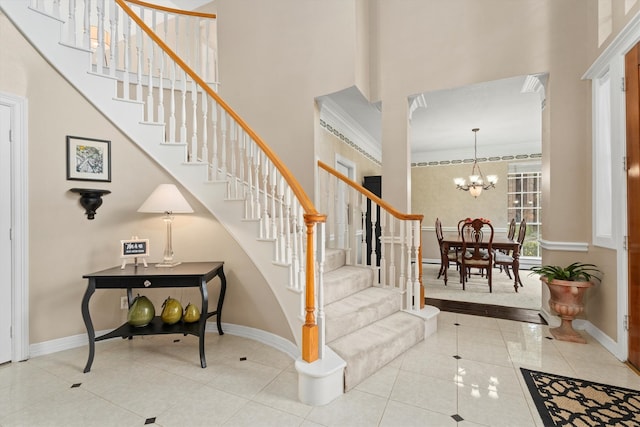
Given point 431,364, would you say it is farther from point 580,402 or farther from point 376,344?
point 580,402

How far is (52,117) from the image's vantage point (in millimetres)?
2551

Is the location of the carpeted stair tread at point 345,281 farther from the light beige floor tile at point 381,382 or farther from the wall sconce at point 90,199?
the wall sconce at point 90,199

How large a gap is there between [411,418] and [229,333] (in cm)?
192

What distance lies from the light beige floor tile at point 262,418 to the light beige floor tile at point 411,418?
511 millimetres

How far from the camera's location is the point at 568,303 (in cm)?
275

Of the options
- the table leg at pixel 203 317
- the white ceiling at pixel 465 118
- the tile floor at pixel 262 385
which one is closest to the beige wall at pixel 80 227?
the tile floor at pixel 262 385

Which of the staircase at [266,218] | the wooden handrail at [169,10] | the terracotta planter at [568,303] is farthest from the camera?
the wooden handrail at [169,10]

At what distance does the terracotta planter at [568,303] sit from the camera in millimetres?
2711

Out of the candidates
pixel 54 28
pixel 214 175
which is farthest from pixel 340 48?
pixel 54 28

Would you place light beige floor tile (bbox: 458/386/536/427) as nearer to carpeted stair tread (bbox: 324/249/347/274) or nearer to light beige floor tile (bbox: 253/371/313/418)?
light beige floor tile (bbox: 253/371/313/418)

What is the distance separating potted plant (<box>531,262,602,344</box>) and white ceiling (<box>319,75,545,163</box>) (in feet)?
6.91

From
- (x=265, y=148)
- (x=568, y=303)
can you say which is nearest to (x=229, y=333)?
(x=265, y=148)

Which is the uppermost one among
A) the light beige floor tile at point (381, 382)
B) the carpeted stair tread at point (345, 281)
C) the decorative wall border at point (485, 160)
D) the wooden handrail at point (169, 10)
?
the wooden handrail at point (169, 10)

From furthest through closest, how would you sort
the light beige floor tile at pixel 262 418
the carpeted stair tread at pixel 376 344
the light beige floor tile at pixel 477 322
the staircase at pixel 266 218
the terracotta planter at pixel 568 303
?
1. the light beige floor tile at pixel 477 322
2. the terracotta planter at pixel 568 303
3. the staircase at pixel 266 218
4. the carpeted stair tread at pixel 376 344
5. the light beige floor tile at pixel 262 418
